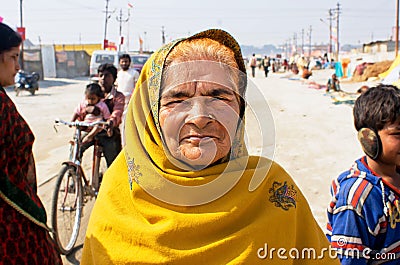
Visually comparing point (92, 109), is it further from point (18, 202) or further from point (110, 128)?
point (18, 202)

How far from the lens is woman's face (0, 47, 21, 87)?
2373 millimetres

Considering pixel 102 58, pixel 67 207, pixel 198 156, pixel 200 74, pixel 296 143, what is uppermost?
pixel 102 58

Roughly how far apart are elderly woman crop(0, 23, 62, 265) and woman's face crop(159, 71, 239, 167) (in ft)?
3.19

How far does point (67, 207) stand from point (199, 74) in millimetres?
3027

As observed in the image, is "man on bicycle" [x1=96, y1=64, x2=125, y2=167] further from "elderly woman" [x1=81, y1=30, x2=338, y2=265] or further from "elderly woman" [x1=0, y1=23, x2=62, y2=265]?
"elderly woman" [x1=81, y1=30, x2=338, y2=265]

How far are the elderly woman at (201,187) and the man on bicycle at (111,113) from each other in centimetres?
316

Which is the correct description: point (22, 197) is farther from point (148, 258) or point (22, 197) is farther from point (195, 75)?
point (195, 75)

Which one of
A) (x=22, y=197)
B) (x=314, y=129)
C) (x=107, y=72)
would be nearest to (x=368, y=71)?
(x=314, y=129)

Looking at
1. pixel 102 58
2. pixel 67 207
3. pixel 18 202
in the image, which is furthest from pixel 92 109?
pixel 102 58

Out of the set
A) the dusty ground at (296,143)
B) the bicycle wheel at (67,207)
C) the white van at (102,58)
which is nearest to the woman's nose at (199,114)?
the dusty ground at (296,143)

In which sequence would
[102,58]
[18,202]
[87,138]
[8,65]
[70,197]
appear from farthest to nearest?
[102,58]
[87,138]
[70,197]
[8,65]
[18,202]

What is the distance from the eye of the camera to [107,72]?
5.12 m

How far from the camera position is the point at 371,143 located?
2.19 m

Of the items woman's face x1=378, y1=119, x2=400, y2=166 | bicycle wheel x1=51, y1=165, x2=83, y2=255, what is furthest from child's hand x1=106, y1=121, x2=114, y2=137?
woman's face x1=378, y1=119, x2=400, y2=166
